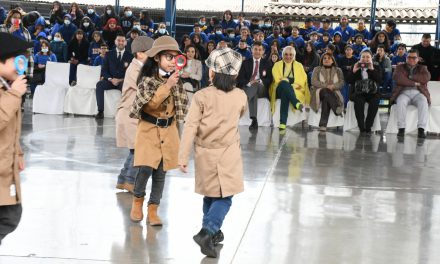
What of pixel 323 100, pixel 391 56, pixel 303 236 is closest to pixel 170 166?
pixel 303 236

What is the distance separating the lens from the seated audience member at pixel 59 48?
57.9 ft

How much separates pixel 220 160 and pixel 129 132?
72.0 inches

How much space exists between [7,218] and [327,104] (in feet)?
34.4

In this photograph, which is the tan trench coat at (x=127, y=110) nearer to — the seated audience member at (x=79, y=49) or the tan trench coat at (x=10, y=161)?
the tan trench coat at (x=10, y=161)

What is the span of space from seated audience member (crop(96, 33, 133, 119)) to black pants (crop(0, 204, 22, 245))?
34.1 feet

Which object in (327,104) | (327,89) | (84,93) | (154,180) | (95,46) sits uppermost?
(95,46)

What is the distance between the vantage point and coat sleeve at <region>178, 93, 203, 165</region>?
518 cm

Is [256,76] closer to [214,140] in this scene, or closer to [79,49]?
[79,49]

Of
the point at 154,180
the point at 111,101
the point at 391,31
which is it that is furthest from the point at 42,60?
the point at 154,180

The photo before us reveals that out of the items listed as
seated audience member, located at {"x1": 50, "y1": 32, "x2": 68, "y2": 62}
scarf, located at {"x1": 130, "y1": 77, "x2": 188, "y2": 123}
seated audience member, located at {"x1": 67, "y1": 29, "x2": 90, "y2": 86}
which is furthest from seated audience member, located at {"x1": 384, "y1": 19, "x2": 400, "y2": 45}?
scarf, located at {"x1": 130, "y1": 77, "x2": 188, "y2": 123}

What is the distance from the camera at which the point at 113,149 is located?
10.1 metres

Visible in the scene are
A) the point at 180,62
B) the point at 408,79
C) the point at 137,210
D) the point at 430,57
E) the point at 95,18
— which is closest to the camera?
the point at 180,62

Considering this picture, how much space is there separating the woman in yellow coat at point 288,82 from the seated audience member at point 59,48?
5.61 m

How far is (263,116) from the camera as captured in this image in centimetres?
1457
